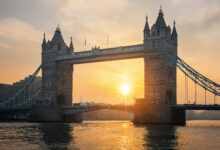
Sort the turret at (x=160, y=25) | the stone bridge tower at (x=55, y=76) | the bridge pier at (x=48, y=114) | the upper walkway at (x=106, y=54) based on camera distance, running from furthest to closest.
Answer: the stone bridge tower at (x=55, y=76)
the bridge pier at (x=48, y=114)
the upper walkway at (x=106, y=54)
the turret at (x=160, y=25)

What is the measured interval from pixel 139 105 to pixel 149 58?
509 inches

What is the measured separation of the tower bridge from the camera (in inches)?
3059

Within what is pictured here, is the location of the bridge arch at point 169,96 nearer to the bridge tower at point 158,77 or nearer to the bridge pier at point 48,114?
the bridge tower at point 158,77

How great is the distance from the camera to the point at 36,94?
111 metres

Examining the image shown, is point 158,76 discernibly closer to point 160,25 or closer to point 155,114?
point 155,114

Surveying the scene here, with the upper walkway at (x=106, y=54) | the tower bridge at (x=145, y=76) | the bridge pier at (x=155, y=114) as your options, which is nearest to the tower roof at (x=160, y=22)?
the tower bridge at (x=145, y=76)

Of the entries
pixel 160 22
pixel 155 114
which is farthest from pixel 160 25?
pixel 155 114

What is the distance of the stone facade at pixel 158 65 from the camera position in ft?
264

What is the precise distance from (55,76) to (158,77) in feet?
119

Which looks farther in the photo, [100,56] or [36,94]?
[36,94]

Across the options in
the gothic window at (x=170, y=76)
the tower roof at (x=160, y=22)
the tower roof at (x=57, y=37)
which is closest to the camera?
the tower roof at (x=160, y=22)

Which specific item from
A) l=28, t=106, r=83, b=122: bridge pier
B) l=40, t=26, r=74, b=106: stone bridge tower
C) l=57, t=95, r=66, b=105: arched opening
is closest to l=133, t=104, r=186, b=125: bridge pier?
l=28, t=106, r=83, b=122: bridge pier

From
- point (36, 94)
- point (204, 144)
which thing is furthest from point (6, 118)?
point (204, 144)

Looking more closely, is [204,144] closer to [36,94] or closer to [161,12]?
[161,12]
